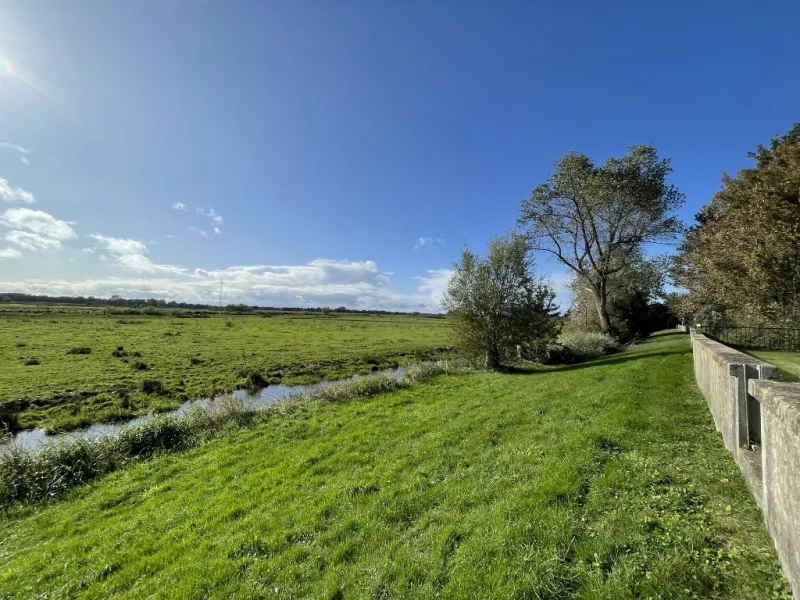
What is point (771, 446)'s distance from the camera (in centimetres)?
316

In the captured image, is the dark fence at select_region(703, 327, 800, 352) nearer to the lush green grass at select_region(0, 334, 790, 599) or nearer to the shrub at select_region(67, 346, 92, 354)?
the lush green grass at select_region(0, 334, 790, 599)

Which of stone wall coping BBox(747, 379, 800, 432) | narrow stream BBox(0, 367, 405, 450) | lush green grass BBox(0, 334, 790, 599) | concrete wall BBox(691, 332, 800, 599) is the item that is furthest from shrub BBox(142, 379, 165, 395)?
stone wall coping BBox(747, 379, 800, 432)

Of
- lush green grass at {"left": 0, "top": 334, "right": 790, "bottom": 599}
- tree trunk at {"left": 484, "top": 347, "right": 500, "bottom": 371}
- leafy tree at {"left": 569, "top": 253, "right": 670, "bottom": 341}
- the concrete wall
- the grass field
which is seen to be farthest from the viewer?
leafy tree at {"left": 569, "top": 253, "right": 670, "bottom": 341}

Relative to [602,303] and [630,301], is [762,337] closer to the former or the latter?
[602,303]

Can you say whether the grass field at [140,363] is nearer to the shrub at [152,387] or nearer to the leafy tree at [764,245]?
the shrub at [152,387]

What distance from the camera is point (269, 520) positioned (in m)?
5.98

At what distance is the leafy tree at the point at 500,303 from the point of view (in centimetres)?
2258

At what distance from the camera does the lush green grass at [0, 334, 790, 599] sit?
11.5ft

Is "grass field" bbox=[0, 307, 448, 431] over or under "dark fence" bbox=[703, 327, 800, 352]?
under

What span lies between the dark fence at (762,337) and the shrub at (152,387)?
32385 millimetres

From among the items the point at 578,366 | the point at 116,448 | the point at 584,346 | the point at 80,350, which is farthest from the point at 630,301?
the point at 80,350

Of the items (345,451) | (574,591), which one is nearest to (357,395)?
(345,451)

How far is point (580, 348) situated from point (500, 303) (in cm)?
674

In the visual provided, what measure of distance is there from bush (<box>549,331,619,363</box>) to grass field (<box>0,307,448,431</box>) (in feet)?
31.1
